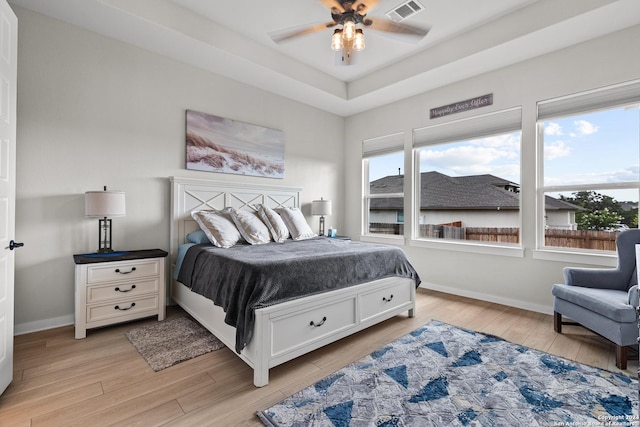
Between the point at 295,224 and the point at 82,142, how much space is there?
7.61 feet

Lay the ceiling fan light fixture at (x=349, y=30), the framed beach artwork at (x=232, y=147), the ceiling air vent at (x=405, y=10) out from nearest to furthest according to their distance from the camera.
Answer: the ceiling fan light fixture at (x=349, y=30) → the ceiling air vent at (x=405, y=10) → the framed beach artwork at (x=232, y=147)

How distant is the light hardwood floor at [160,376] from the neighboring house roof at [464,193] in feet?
4.59

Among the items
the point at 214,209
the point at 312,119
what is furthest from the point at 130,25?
the point at 312,119

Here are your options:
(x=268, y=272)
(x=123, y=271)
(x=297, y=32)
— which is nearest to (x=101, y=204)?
(x=123, y=271)

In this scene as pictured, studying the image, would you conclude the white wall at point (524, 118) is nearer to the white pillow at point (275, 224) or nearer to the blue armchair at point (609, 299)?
the blue armchair at point (609, 299)

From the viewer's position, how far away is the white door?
5.65 ft

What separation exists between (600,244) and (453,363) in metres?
2.20

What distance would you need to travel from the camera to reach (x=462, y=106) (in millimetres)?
3881

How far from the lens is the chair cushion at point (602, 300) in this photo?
2090mm

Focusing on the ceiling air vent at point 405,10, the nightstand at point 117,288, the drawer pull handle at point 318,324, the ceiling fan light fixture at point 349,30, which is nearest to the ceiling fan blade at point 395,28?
the ceiling fan light fixture at point 349,30

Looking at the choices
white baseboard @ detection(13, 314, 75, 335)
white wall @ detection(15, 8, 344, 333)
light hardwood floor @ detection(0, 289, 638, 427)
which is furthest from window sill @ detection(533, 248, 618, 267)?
white baseboard @ detection(13, 314, 75, 335)

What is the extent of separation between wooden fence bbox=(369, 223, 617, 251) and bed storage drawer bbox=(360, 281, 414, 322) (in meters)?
1.44

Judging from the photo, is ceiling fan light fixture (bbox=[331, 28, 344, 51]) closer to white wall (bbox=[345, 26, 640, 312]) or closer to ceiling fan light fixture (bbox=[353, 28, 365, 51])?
ceiling fan light fixture (bbox=[353, 28, 365, 51])

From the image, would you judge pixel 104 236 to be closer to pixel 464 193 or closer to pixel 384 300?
pixel 384 300
